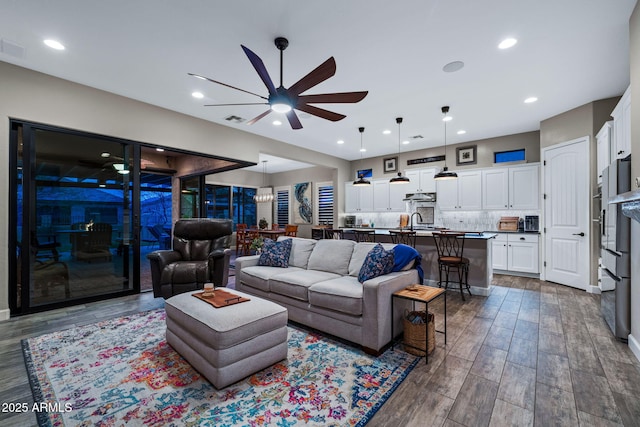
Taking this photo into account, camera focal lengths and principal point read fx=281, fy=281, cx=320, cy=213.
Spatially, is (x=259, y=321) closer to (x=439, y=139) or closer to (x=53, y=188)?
(x=53, y=188)

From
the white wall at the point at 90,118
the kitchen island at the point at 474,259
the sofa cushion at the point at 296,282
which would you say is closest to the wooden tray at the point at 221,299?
the sofa cushion at the point at 296,282

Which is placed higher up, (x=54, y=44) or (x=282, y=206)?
(x=54, y=44)

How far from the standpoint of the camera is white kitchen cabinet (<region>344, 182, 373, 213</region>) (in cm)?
809

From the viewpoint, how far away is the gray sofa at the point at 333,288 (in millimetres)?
2467

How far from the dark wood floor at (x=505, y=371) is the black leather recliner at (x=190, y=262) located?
456 mm

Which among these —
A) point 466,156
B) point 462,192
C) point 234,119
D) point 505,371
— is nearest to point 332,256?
point 505,371

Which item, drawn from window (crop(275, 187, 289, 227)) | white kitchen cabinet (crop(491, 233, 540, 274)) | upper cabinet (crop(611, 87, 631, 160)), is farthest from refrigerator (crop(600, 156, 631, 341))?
window (crop(275, 187, 289, 227))

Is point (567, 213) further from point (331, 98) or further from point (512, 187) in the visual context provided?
point (331, 98)

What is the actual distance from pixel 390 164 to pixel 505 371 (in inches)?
247

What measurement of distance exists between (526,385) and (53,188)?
5.55 meters

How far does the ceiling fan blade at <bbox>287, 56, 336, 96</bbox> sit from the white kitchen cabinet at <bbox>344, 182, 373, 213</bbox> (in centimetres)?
572

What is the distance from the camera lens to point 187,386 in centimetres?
203

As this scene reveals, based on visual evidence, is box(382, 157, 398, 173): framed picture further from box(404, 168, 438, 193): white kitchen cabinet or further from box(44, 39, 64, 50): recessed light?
box(44, 39, 64, 50): recessed light

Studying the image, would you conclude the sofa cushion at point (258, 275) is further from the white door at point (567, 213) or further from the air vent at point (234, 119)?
the white door at point (567, 213)
